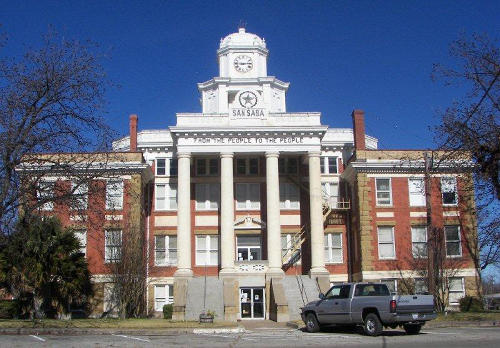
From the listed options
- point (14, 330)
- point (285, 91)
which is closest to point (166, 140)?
point (285, 91)

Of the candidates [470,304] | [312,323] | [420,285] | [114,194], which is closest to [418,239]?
[420,285]

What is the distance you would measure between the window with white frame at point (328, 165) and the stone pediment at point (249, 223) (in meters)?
6.60

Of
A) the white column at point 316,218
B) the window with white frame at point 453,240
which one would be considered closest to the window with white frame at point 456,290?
the window with white frame at point 453,240

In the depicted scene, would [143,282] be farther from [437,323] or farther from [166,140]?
[437,323]

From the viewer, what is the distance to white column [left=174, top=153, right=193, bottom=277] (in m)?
42.5

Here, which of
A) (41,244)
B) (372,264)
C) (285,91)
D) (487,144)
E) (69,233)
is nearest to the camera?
(487,144)

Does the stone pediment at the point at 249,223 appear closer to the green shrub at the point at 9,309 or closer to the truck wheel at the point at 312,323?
the green shrub at the point at 9,309

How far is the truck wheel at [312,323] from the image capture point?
81.4 feet

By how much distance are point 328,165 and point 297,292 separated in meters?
12.6

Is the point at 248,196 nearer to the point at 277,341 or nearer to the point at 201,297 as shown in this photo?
the point at 201,297

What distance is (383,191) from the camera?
150 ft

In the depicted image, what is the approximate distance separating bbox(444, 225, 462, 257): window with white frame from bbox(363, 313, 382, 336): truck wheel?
24244 mm

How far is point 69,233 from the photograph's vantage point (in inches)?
1517

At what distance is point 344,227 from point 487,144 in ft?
75.5
